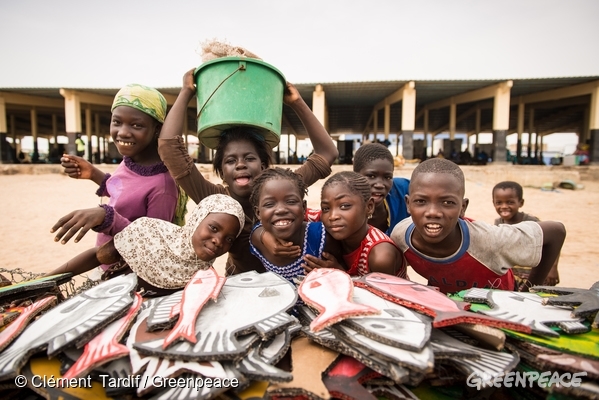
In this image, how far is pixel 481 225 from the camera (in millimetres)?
1797

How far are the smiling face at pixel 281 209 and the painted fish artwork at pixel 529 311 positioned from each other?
858 millimetres

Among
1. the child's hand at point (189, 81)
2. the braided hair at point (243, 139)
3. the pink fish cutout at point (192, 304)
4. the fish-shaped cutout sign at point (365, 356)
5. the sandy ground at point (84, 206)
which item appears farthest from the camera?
the sandy ground at point (84, 206)

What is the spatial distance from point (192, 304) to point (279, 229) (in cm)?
68

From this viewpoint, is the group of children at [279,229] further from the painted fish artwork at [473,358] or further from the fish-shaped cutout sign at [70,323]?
the painted fish artwork at [473,358]

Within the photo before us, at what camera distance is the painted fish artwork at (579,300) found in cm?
110

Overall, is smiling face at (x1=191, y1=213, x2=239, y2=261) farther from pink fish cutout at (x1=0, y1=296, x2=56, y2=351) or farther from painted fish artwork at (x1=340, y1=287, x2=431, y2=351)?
painted fish artwork at (x1=340, y1=287, x2=431, y2=351)

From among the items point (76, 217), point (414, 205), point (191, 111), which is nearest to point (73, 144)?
point (191, 111)

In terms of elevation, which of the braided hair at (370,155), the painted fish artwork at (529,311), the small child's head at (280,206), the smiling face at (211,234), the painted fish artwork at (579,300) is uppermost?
the braided hair at (370,155)

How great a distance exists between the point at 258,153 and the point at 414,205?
108 centimetres

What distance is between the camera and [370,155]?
2.44 m

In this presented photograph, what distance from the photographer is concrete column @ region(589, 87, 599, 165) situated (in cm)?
1316

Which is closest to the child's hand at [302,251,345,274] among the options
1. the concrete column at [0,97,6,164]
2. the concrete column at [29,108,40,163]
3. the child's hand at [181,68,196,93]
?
the child's hand at [181,68,196,93]

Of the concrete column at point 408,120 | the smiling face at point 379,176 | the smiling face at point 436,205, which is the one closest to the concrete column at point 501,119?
the concrete column at point 408,120

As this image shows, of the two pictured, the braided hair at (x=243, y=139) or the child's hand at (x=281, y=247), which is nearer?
the child's hand at (x=281, y=247)
